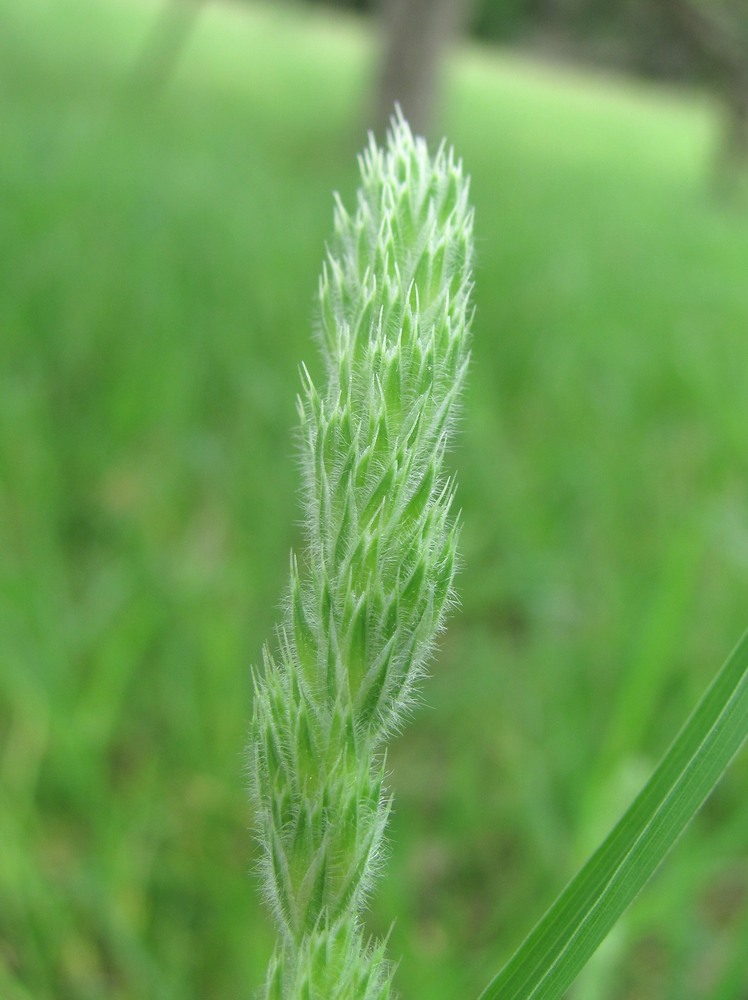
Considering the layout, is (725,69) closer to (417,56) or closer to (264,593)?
(417,56)

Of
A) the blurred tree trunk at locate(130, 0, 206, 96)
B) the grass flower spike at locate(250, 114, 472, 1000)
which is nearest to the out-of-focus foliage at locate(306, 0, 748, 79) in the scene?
the blurred tree trunk at locate(130, 0, 206, 96)

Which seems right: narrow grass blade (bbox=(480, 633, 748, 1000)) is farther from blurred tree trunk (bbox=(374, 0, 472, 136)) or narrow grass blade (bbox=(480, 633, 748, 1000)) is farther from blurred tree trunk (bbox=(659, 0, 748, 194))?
blurred tree trunk (bbox=(659, 0, 748, 194))

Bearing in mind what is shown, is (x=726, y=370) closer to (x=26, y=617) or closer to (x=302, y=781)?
(x=26, y=617)

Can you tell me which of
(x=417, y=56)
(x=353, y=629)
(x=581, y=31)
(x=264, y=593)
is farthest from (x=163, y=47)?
(x=581, y=31)

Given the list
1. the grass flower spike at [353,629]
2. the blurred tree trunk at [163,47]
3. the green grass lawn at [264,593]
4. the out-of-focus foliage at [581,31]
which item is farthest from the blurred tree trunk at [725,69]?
the grass flower spike at [353,629]

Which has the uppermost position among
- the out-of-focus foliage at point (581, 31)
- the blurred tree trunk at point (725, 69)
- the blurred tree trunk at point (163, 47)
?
the blurred tree trunk at point (725, 69)

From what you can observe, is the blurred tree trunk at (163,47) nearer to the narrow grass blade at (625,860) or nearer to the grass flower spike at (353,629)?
the grass flower spike at (353,629)
